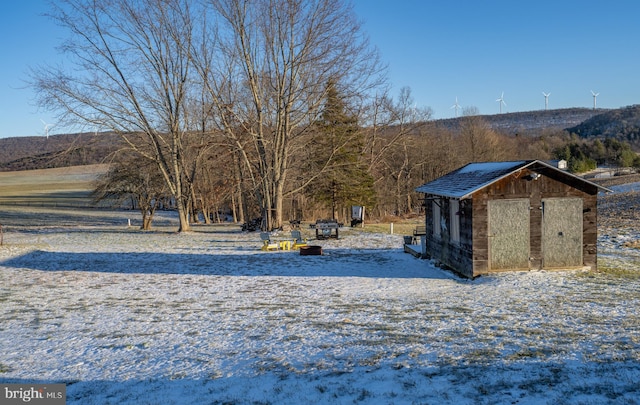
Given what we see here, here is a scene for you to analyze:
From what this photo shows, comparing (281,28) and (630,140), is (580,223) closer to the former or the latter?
(281,28)

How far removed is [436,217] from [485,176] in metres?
3.77

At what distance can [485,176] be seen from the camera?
648 inches

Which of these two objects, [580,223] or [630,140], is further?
[630,140]

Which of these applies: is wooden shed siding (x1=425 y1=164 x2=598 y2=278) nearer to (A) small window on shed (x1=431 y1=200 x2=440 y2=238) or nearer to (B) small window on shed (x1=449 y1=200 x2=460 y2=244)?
(B) small window on shed (x1=449 y1=200 x2=460 y2=244)

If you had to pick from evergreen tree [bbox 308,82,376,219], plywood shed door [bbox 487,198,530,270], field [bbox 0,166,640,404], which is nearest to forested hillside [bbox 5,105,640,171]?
field [bbox 0,166,640,404]

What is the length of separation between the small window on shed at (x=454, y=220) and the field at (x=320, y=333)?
5.38 feet

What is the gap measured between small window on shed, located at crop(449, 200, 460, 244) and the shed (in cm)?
94

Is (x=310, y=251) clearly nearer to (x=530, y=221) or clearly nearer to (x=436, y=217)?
(x=436, y=217)

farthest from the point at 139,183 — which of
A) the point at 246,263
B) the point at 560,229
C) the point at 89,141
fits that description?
the point at 560,229

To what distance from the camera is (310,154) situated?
4284 centimetres

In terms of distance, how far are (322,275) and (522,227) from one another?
7031mm

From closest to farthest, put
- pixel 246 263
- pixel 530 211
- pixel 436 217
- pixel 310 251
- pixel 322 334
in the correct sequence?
pixel 322 334 → pixel 530 211 → pixel 436 217 → pixel 246 263 → pixel 310 251

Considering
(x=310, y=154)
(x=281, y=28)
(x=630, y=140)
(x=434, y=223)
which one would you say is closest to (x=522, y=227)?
(x=434, y=223)

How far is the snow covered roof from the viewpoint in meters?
15.5
